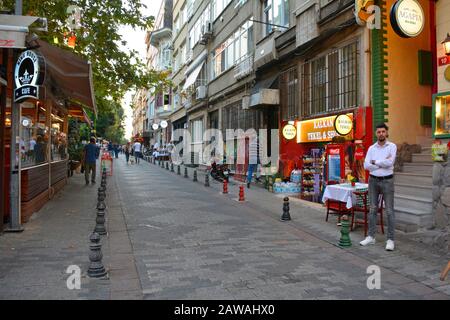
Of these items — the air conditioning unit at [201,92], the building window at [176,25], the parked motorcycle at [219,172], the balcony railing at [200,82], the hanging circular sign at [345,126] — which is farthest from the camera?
the building window at [176,25]

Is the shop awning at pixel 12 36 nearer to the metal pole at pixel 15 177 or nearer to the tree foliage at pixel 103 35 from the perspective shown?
the metal pole at pixel 15 177

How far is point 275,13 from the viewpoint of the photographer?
1764 centimetres

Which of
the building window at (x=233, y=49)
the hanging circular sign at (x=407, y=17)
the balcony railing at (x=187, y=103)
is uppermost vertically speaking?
the building window at (x=233, y=49)

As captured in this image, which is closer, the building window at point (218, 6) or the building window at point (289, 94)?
the building window at point (289, 94)

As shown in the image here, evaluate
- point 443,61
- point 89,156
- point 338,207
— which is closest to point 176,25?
point 89,156

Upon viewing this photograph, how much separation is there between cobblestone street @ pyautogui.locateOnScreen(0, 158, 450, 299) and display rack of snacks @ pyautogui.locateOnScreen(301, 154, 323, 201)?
2.89m

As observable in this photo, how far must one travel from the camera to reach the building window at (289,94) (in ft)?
52.1

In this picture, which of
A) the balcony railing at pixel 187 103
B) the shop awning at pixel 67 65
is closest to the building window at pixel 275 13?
the shop awning at pixel 67 65

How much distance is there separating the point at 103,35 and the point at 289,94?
718cm

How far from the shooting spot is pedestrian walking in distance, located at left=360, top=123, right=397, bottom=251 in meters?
6.96

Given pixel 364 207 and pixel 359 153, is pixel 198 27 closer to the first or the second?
pixel 359 153

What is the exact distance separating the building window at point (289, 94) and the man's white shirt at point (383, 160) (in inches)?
340

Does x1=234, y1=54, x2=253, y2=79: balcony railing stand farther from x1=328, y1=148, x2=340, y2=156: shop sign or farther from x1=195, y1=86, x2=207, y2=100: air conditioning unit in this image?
x1=328, y1=148, x2=340, y2=156: shop sign
